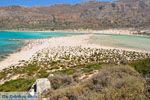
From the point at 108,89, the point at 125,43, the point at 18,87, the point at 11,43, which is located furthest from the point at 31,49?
the point at 108,89

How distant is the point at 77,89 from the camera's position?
10.0 m

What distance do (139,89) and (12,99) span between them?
3391 millimetres

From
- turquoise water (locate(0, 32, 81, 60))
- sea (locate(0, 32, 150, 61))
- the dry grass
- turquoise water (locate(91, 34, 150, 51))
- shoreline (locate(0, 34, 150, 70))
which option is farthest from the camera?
turquoise water (locate(91, 34, 150, 51))

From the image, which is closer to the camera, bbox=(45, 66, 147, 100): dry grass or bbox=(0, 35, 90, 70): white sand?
bbox=(45, 66, 147, 100): dry grass

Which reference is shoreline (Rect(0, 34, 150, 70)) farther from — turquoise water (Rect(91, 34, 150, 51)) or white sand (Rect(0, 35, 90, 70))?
turquoise water (Rect(91, 34, 150, 51))

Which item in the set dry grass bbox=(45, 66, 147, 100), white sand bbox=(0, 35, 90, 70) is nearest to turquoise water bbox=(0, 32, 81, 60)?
white sand bbox=(0, 35, 90, 70)

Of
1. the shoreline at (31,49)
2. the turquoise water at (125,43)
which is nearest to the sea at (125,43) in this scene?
the turquoise water at (125,43)

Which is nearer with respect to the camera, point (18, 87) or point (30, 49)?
point (18, 87)

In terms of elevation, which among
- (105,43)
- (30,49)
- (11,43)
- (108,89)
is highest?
(108,89)

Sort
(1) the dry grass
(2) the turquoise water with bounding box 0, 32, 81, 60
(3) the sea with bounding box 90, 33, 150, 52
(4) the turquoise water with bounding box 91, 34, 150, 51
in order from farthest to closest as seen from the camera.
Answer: (4) the turquoise water with bounding box 91, 34, 150, 51 → (3) the sea with bounding box 90, 33, 150, 52 → (2) the turquoise water with bounding box 0, 32, 81, 60 → (1) the dry grass

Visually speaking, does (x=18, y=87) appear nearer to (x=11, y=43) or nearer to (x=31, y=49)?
(x=31, y=49)

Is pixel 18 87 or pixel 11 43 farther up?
pixel 18 87

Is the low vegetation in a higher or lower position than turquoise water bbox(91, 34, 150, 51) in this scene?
higher

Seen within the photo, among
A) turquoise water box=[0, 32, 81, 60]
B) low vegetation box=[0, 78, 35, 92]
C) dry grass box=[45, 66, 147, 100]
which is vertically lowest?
turquoise water box=[0, 32, 81, 60]
